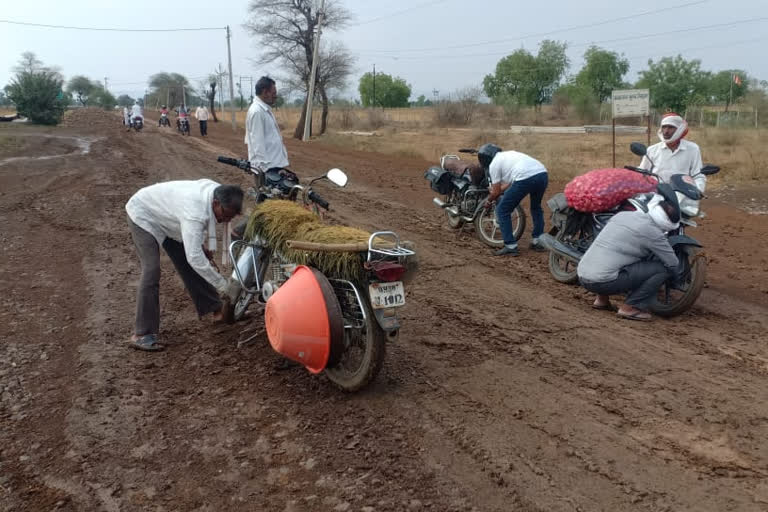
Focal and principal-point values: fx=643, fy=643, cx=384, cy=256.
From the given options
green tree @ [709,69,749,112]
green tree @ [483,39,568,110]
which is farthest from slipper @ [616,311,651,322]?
green tree @ [483,39,568,110]

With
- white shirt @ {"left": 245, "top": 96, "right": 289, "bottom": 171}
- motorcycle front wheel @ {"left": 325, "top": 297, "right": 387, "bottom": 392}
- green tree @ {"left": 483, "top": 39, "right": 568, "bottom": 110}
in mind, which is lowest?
motorcycle front wheel @ {"left": 325, "top": 297, "right": 387, "bottom": 392}

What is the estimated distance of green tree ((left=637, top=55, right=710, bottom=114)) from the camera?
172 feet

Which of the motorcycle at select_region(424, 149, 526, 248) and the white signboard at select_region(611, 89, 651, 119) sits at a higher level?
the white signboard at select_region(611, 89, 651, 119)

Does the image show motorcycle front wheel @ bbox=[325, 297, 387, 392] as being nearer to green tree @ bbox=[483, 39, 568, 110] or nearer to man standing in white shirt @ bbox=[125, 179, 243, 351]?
man standing in white shirt @ bbox=[125, 179, 243, 351]

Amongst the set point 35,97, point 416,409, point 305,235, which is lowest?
point 416,409

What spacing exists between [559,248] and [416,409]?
12.3 feet

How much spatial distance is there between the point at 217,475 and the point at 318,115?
155ft

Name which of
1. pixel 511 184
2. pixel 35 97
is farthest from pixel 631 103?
pixel 35 97

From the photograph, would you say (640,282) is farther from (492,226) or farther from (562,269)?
(492,226)

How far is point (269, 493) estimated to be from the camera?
324 cm

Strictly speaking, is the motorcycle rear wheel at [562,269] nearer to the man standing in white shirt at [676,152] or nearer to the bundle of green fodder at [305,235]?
the man standing in white shirt at [676,152]

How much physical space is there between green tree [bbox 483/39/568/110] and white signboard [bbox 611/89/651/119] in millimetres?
61110

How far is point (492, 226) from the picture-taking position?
30.0 feet

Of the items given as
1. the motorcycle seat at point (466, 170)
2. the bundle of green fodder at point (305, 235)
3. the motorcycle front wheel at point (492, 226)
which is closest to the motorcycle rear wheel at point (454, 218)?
the motorcycle seat at point (466, 170)
